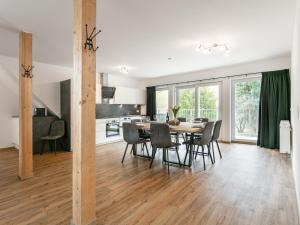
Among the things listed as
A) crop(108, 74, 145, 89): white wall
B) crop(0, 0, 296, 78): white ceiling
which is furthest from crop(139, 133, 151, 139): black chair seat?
crop(108, 74, 145, 89): white wall

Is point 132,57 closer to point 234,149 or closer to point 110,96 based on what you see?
point 110,96

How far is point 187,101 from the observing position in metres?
6.73

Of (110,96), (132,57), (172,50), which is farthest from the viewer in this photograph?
(110,96)

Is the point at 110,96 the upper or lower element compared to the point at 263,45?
lower

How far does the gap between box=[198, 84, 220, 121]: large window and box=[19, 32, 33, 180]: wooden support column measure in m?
5.17

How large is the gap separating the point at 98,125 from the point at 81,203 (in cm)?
395

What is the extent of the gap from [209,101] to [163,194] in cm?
452

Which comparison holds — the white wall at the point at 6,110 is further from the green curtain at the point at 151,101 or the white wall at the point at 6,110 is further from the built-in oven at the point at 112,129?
the green curtain at the point at 151,101

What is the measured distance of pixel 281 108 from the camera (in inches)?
185

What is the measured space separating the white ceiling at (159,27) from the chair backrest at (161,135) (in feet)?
5.46

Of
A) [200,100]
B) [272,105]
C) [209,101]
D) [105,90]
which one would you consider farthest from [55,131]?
[272,105]

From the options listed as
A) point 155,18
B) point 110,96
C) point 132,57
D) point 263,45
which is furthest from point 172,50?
point 110,96

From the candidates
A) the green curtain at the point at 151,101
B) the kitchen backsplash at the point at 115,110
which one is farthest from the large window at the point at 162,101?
the kitchen backsplash at the point at 115,110

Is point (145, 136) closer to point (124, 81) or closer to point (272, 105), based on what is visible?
point (272, 105)
